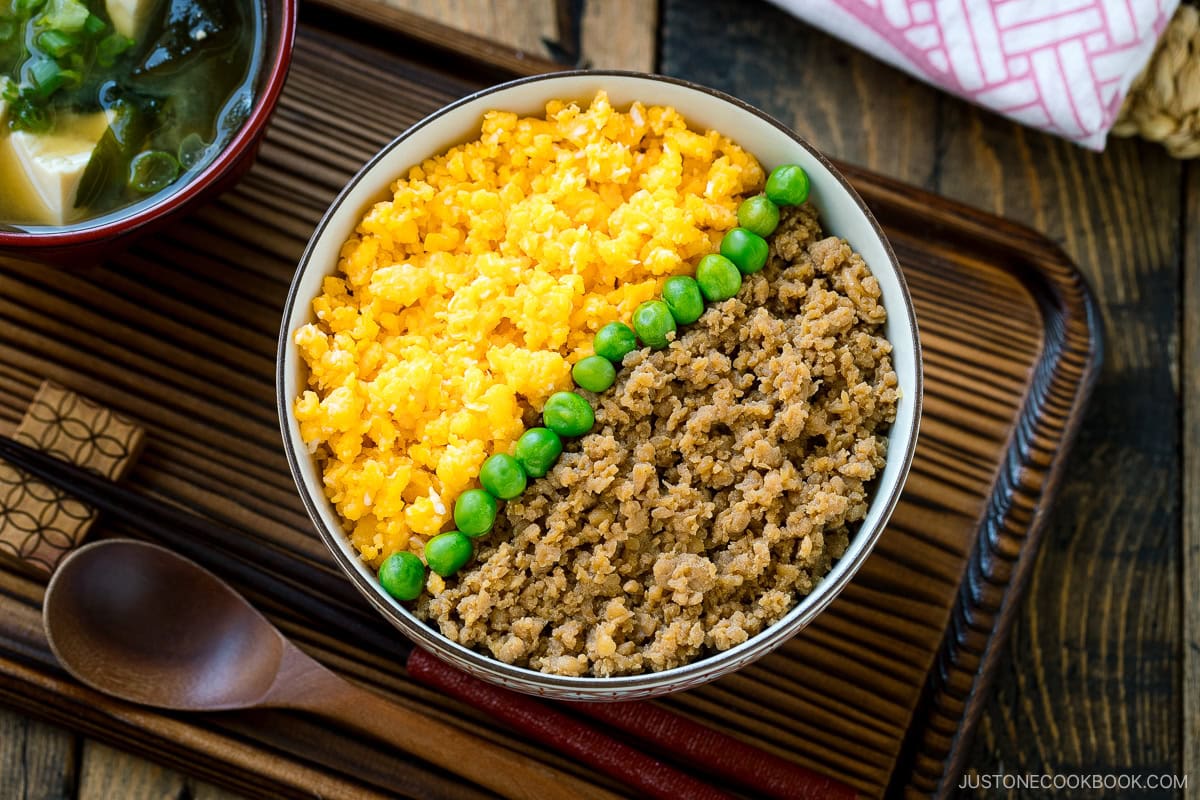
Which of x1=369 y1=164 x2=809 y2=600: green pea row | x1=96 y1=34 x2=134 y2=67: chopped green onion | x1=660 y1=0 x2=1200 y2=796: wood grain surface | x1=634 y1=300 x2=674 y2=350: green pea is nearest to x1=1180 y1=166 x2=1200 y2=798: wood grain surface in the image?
x1=660 y1=0 x2=1200 y2=796: wood grain surface

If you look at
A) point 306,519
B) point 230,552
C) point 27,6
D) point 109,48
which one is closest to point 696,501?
point 306,519

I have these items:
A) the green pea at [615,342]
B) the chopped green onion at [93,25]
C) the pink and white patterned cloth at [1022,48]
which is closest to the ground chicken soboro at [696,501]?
Result: the green pea at [615,342]

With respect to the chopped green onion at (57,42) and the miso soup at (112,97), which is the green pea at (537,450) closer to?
the miso soup at (112,97)

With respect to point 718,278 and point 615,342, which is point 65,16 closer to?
point 615,342

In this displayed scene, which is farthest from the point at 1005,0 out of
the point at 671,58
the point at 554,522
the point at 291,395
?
the point at 291,395

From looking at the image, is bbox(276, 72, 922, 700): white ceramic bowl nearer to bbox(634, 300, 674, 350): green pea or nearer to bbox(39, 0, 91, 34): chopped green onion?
bbox(634, 300, 674, 350): green pea

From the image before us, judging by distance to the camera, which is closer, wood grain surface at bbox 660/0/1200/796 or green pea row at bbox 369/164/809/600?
green pea row at bbox 369/164/809/600

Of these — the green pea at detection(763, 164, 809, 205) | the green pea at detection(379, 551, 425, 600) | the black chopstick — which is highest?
the green pea at detection(763, 164, 809, 205)
